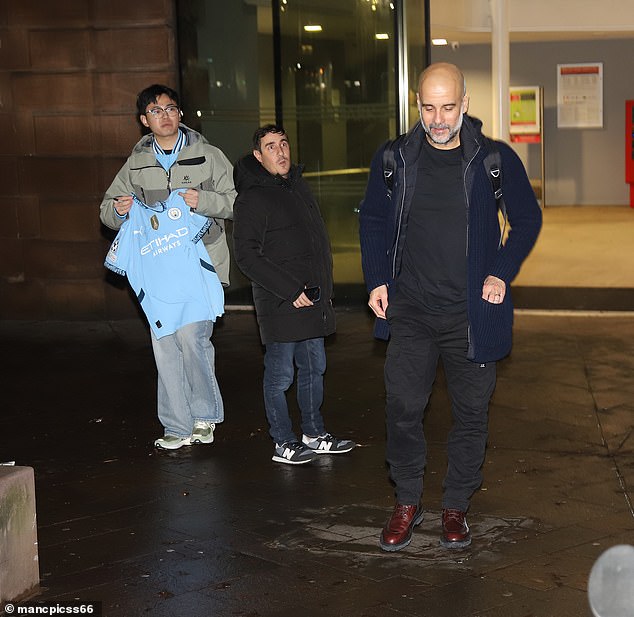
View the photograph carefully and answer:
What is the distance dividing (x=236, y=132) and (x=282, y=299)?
5.69 meters

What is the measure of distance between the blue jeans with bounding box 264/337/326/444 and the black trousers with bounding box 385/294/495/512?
1.30m

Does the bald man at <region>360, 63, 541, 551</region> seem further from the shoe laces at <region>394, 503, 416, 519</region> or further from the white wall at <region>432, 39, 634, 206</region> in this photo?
the white wall at <region>432, 39, 634, 206</region>

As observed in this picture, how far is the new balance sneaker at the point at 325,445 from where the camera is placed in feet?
21.1

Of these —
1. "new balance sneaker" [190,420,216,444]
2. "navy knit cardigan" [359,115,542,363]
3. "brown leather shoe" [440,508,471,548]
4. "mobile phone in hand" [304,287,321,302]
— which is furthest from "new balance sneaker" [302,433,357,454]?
"navy knit cardigan" [359,115,542,363]

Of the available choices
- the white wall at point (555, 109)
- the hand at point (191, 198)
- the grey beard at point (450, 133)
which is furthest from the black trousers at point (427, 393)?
the white wall at point (555, 109)

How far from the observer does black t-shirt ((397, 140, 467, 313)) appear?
15.6ft

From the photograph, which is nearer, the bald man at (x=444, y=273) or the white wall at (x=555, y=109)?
the bald man at (x=444, y=273)

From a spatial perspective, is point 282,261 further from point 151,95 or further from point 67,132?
Result: point 67,132

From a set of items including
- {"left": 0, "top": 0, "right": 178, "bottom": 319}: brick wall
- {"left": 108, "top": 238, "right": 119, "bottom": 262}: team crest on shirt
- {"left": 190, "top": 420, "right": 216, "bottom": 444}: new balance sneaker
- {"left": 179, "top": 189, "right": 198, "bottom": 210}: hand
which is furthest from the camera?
{"left": 0, "top": 0, "right": 178, "bottom": 319}: brick wall

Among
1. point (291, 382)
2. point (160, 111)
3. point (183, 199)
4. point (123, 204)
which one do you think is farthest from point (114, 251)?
point (291, 382)

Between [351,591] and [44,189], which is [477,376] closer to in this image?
[351,591]

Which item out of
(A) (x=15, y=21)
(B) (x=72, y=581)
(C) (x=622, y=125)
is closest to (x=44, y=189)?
(A) (x=15, y=21)

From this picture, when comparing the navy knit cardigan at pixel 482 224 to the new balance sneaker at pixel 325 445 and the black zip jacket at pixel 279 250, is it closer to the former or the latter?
the black zip jacket at pixel 279 250

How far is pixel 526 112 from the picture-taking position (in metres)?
22.5
